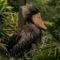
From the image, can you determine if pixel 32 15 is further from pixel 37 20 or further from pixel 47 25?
pixel 47 25

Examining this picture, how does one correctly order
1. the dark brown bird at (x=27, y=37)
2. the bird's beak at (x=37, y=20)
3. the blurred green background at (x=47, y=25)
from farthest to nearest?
the dark brown bird at (x=27, y=37) → the bird's beak at (x=37, y=20) → the blurred green background at (x=47, y=25)

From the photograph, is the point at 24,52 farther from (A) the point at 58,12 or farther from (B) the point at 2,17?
(B) the point at 2,17

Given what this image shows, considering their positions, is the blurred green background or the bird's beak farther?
the bird's beak

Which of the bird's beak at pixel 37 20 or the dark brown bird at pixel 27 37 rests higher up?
the bird's beak at pixel 37 20

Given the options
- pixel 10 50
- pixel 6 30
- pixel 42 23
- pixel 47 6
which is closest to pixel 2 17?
pixel 6 30

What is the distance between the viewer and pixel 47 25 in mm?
1250

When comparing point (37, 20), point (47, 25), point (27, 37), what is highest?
point (47, 25)

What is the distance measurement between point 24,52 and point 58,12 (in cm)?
85

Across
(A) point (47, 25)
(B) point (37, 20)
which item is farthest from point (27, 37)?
(A) point (47, 25)

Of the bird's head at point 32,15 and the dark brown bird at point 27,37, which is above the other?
the bird's head at point 32,15

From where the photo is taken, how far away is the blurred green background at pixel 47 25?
96 centimetres

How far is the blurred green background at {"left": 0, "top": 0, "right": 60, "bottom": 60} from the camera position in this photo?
0.96 metres

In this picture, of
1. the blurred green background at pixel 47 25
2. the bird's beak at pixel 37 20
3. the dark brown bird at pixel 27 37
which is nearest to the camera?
the blurred green background at pixel 47 25

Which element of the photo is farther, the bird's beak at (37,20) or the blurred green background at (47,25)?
the bird's beak at (37,20)
